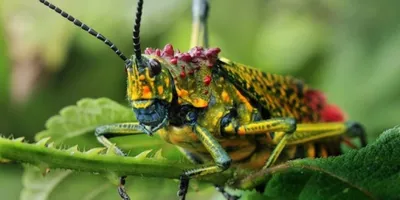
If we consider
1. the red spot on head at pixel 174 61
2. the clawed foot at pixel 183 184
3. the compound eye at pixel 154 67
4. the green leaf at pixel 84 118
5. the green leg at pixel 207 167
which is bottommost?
the clawed foot at pixel 183 184

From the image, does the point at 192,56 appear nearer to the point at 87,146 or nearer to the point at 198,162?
the point at 198,162

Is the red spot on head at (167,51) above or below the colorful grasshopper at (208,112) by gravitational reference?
above

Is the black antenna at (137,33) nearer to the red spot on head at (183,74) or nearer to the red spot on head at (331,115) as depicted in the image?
the red spot on head at (183,74)

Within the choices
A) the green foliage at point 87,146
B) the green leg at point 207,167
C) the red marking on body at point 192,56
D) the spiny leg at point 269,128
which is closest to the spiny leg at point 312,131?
the spiny leg at point 269,128

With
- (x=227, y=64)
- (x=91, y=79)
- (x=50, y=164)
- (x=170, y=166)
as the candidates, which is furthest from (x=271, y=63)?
(x=50, y=164)

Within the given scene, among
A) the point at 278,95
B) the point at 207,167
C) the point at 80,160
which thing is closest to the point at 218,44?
the point at 278,95

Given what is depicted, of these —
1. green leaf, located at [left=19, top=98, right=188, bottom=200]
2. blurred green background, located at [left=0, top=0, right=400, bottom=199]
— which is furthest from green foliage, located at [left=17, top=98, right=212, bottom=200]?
blurred green background, located at [left=0, top=0, right=400, bottom=199]
